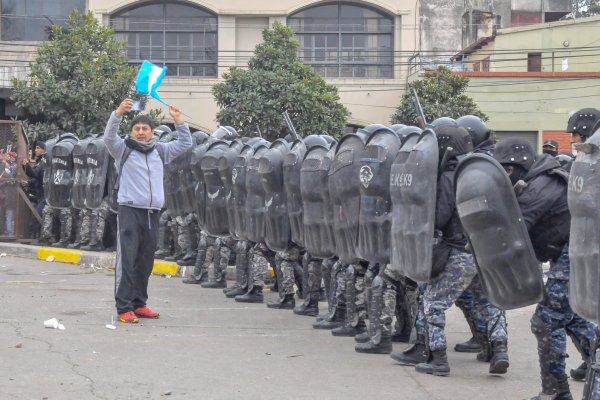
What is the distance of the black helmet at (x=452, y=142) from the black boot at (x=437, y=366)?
1.42 metres

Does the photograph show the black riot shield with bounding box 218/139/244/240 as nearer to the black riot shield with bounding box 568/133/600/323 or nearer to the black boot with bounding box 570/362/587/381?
the black boot with bounding box 570/362/587/381

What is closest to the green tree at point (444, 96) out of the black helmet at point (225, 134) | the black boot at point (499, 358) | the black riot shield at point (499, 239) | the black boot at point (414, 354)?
the black helmet at point (225, 134)

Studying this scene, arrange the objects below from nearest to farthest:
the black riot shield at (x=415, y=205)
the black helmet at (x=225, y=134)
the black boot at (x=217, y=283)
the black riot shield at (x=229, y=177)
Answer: the black riot shield at (x=415, y=205) → the black riot shield at (x=229, y=177) → the black boot at (x=217, y=283) → the black helmet at (x=225, y=134)

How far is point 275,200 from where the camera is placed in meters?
11.4

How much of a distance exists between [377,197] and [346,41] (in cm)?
3141

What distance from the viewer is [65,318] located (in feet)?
34.0

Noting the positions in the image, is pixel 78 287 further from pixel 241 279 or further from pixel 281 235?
pixel 281 235

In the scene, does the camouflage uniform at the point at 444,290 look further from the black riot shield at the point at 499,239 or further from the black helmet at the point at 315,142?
the black helmet at the point at 315,142

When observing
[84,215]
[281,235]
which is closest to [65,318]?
[281,235]

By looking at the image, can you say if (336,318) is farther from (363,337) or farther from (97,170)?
(97,170)

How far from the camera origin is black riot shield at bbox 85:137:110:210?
1603cm

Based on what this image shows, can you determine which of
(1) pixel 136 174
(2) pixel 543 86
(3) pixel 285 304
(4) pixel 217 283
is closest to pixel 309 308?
(3) pixel 285 304

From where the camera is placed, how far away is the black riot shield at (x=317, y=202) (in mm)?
10031

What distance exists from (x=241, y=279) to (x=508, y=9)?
116 feet
